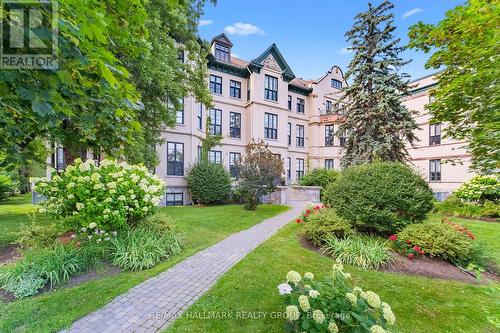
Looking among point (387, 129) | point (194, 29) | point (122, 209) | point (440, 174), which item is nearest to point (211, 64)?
point (194, 29)

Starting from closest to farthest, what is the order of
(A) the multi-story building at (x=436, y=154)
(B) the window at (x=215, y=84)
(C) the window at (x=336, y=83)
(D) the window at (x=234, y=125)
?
(A) the multi-story building at (x=436, y=154) < (B) the window at (x=215, y=84) < (D) the window at (x=234, y=125) < (C) the window at (x=336, y=83)

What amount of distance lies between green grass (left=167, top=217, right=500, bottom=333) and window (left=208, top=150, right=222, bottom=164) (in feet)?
45.7

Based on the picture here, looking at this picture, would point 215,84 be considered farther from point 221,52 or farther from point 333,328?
point 333,328

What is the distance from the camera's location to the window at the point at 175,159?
50.3 feet

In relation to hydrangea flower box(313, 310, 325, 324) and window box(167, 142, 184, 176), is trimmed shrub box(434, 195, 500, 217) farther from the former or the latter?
window box(167, 142, 184, 176)

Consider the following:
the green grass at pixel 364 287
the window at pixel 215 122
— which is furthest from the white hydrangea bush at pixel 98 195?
the window at pixel 215 122

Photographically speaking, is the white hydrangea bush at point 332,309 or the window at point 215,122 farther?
the window at point 215,122

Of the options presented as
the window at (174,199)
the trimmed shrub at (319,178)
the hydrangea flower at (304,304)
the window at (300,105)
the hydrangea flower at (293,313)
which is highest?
the window at (300,105)

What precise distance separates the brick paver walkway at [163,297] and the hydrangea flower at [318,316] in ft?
6.94

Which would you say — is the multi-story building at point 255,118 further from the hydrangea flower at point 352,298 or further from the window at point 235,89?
the hydrangea flower at point 352,298

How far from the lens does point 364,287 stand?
411cm

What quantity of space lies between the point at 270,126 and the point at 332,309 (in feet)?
63.8

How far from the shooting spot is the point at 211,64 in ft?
60.9

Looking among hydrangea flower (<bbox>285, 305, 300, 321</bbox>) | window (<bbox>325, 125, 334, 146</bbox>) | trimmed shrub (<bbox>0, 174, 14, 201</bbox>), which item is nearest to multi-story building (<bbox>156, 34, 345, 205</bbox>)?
window (<bbox>325, 125, 334, 146</bbox>)
